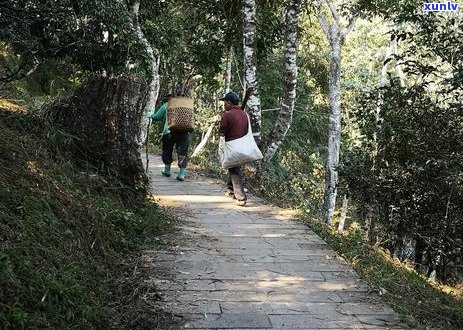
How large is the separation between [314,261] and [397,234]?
3805mm

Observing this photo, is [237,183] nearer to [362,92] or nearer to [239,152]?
[239,152]

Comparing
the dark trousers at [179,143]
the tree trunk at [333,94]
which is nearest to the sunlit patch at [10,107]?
the dark trousers at [179,143]

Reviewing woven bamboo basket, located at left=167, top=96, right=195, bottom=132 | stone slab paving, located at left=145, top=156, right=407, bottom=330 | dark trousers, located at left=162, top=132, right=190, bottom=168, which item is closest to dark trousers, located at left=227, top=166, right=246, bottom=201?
stone slab paving, located at left=145, top=156, right=407, bottom=330

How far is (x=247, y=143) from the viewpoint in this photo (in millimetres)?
8031

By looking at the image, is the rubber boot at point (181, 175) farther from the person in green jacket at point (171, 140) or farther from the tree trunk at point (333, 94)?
the tree trunk at point (333, 94)

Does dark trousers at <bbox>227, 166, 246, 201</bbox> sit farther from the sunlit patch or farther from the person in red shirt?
the sunlit patch

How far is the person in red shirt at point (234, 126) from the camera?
8.01 meters

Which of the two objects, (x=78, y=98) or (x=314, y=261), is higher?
(x=78, y=98)

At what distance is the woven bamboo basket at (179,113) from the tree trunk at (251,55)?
122cm

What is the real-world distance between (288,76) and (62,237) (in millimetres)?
7462

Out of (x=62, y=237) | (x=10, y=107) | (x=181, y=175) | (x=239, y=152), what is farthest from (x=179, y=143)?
(x=62, y=237)

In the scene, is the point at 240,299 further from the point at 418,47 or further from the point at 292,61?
the point at 292,61

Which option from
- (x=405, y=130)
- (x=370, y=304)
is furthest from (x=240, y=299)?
(x=405, y=130)

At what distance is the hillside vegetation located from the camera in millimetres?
3051
